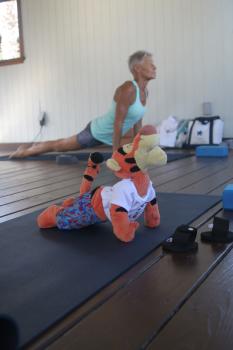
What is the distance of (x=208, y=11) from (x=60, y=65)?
2113 millimetres

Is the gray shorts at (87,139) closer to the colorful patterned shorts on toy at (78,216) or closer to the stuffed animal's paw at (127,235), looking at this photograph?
the colorful patterned shorts on toy at (78,216)

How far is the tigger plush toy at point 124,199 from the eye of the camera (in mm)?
1450

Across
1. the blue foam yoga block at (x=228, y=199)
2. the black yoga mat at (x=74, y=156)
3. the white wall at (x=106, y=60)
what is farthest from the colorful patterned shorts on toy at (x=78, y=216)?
the white wall at (x=106, y=60)

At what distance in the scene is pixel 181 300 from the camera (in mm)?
1005

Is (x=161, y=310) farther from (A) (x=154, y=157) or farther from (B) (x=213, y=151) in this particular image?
(B) (x=213, y=151)

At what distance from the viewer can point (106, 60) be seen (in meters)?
5.76

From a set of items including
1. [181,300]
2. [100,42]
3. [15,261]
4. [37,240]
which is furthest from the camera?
[100,42]

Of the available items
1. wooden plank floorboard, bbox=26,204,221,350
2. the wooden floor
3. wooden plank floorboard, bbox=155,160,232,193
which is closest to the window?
wooden plank floorboard, bbox=155,160,232,193

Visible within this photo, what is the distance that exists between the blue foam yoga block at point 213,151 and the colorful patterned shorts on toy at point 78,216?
2.65 m

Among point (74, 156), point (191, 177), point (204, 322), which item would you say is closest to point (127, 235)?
point (204, 322)

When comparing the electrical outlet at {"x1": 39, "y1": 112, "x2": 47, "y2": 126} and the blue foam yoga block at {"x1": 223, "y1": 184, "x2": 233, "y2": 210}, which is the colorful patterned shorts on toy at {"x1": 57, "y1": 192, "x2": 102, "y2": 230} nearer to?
the blue foam yoga block at {"x1": 223, "y1": 184, "x2": 233, "y2": 210}

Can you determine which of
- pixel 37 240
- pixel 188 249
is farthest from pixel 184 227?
pixel 37 240

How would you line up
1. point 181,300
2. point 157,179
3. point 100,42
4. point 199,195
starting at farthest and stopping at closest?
point 100,42
point 157,179
point 199,195
point 181,300

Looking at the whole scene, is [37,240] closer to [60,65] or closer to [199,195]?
[199,195]
